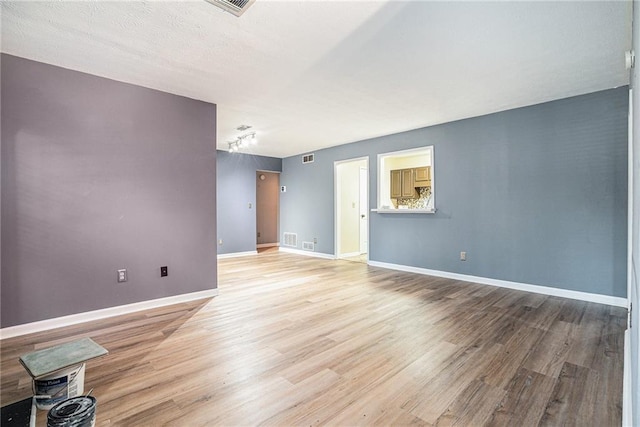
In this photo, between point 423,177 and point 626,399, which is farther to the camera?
point 423,177

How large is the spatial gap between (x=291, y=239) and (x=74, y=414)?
624 centimetres

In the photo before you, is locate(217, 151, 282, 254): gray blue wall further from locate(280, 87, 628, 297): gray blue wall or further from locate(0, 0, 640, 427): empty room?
locate(280, 87, 628, 297): gray blue wall

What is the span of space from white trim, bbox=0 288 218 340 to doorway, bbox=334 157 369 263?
342 centimetres

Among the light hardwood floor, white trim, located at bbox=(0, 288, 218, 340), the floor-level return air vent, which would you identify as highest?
the floor-level return air vent

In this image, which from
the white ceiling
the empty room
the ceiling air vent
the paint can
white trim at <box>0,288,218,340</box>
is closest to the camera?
the paint can

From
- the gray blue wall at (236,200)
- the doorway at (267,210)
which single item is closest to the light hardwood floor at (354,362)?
the gray blue wall at (236,200)

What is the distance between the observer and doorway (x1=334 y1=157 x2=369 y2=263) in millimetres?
6473

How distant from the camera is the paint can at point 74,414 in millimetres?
1272

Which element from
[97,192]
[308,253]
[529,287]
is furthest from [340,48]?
[308,253]

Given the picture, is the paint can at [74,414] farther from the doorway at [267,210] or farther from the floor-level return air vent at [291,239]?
the doorway at [267,210]

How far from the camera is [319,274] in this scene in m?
4.95

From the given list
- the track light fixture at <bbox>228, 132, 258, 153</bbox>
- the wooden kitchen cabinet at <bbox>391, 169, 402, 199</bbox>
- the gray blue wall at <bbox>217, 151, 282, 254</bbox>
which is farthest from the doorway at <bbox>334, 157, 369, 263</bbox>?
the gray blue wall at <bbox>217, 151, 282, 254</bbox>

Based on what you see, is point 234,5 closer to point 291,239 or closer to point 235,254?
point 235,254

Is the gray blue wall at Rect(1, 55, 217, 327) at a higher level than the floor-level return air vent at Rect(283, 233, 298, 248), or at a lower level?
higher
